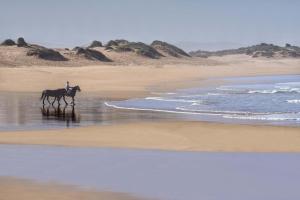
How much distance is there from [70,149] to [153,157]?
215 cm

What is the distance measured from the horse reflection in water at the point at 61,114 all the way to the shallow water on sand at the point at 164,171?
21.0 feet

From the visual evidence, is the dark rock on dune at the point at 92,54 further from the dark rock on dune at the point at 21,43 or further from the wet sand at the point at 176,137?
the wet sand at the point at 176,137

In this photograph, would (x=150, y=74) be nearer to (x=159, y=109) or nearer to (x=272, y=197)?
(x=159, y=109)

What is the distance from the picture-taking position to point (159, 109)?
24172 mm

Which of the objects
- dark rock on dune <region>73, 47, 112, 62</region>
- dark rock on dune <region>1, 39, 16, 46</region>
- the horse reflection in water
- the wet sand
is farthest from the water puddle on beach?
dark rock on dune <region>73, 47, 112, 62</region>

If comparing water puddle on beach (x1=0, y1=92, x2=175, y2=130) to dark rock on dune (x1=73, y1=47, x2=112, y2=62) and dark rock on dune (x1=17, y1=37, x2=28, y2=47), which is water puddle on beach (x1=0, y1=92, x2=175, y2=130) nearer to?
dark rock on dune (x1=17, y1=37, x2=28, y2=47)

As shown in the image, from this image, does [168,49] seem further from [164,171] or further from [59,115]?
[164,171]

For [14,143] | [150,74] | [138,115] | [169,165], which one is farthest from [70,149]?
[150,74]

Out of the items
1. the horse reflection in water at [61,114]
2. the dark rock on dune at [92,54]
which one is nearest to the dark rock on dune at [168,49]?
the dark rock on dune at [92,54]

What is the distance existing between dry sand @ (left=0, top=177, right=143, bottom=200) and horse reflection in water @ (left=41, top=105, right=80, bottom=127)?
8.91 metres

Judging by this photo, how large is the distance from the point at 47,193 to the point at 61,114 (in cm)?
1375

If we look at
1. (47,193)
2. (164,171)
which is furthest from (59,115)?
(47,193)

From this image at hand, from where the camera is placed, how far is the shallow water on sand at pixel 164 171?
9.25 metres

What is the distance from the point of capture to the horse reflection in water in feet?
67.4
